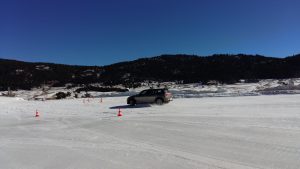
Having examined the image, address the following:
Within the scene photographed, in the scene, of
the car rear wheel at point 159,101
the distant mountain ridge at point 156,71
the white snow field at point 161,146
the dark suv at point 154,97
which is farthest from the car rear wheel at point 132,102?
the distant mountain ridge at point 156,71

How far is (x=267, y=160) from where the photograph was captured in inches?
275

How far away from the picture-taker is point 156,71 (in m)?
116

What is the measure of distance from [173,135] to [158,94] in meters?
15.0

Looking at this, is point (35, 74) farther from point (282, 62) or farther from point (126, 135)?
point (126, 135)

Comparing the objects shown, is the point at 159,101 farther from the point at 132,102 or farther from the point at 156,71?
the point at 156,71

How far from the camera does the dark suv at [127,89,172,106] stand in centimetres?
2550

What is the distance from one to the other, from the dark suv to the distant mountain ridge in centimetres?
6231

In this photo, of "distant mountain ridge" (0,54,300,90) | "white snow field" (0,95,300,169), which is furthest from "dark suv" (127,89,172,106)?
"distant mountain ridge" (0,54,300,90)

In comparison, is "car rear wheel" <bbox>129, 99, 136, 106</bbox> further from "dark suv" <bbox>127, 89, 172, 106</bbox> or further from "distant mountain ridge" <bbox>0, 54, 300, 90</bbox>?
"distant mountain ridge" <bbox>0, 54, 300, 90</bbox>

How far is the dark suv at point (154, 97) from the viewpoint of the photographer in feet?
83.7

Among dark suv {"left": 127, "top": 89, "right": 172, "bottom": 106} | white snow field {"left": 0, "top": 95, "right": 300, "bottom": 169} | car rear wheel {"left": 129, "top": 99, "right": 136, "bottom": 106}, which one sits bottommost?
white snow field {"left": 0, "top": 95, "right": 300, "bottom": 169}

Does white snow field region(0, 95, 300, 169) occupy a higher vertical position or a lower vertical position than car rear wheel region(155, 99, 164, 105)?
lower

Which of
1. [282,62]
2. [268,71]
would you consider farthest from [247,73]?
[282,62]

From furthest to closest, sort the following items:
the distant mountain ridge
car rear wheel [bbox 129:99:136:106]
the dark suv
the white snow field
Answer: the distant mountain ridge, car rear wheel [bbox 129:99:136:106], the dark suv, the white snow field
